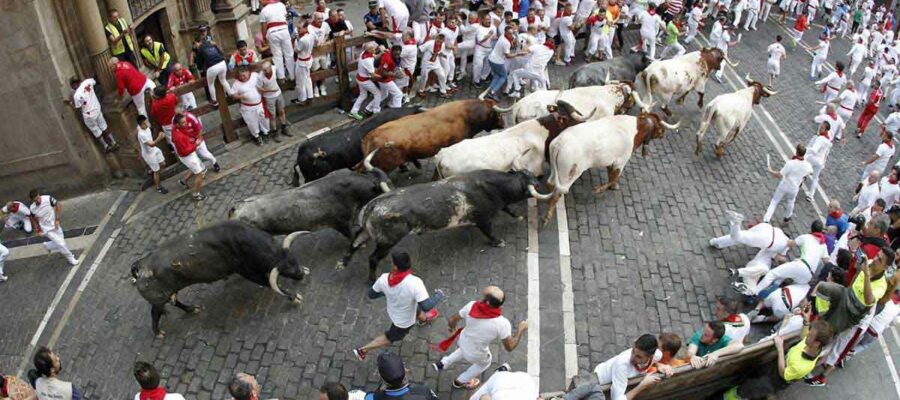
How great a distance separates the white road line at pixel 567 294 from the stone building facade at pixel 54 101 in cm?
775

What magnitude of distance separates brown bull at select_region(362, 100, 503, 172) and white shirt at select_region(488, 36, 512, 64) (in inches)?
113

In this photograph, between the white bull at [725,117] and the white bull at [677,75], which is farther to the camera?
the white bull at [677,75]

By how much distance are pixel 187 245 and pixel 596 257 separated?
19.5 ft

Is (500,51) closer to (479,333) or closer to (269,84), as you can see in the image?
(269,84)

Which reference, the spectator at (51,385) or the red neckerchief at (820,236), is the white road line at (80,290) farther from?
the red neckerchief at (820,236)

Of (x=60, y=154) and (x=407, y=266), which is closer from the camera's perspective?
(x=407, y=266)

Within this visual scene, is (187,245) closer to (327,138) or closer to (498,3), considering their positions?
(327,138)

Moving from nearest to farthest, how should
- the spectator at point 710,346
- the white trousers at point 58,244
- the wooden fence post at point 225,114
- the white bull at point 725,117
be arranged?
1. the spectator at point 710,346
2. the white trousers at point 58,244
3. the wooden fence post at point 225,114
4. the white bull at point 725,117

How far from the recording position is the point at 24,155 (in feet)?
35.2

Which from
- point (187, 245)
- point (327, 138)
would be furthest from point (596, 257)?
point (187, 245)

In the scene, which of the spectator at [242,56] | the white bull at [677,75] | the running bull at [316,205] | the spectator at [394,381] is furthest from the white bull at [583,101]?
the spectator at [394,381]

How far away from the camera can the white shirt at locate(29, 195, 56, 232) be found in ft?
29.8

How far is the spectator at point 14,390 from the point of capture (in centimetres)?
585

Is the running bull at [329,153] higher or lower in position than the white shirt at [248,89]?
lower
